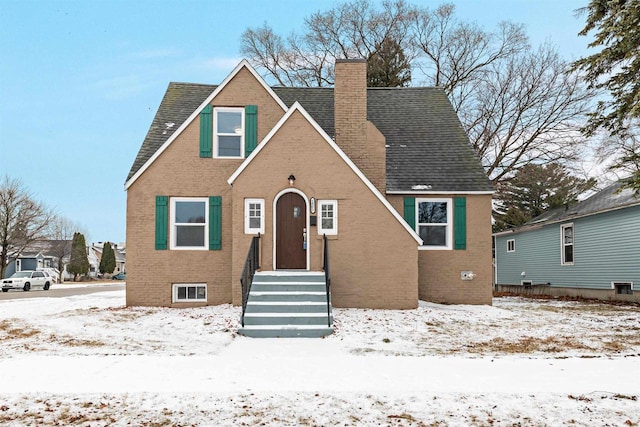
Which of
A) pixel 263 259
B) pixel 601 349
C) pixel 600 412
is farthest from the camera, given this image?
pixel 263 259

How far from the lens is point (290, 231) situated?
46.3 ft

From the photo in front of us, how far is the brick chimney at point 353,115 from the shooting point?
15.7m

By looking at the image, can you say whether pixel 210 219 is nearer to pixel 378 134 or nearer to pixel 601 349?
pixel 378 134

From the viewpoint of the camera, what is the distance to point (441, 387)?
21.5 feet

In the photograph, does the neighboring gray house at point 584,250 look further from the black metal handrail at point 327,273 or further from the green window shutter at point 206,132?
the green window shutter at point 206,132

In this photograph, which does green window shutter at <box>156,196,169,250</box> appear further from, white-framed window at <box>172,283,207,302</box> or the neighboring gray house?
the neighboring gray house

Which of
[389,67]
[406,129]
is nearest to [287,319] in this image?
[406,129]

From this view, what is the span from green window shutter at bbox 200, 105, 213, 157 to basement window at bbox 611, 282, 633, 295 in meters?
14.5

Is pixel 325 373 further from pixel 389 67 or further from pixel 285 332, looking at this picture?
pixel 389 67

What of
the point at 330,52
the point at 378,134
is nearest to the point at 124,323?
the point at 378,134

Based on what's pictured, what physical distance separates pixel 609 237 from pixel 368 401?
16828 millimetres

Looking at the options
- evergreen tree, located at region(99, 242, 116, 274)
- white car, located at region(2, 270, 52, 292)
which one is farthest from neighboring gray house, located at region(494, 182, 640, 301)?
evergreen tree, located at region(99, 242, 116, 274)

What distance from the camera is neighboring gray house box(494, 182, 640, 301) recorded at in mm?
18703

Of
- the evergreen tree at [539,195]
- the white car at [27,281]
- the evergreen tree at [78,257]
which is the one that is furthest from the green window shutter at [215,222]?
the evergreen tree at [78,257]
